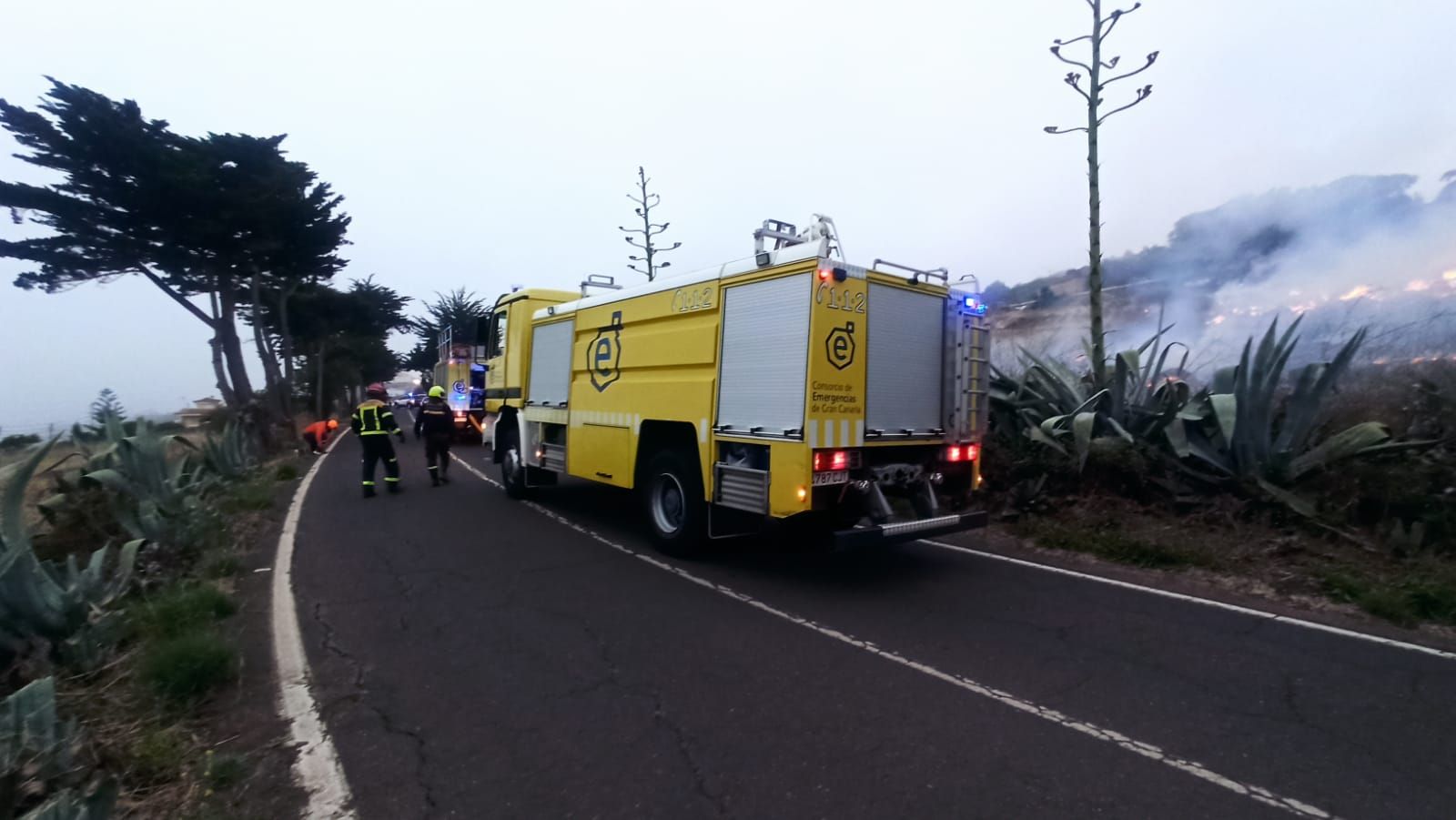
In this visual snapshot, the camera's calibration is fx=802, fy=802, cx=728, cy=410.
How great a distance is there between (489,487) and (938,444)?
27.5 feet

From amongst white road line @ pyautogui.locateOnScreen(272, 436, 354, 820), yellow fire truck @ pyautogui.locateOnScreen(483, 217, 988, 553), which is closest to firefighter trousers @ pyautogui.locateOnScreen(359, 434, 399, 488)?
yellow fire truck @ pyautogui.locateOnScreen(483, 217, 988, 553)

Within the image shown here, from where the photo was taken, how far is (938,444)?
7316 millimetres

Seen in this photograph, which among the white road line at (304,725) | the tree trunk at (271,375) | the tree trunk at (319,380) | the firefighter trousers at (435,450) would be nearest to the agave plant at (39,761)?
the white road line at (304,725)

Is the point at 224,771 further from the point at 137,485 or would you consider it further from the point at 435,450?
the point at 435,450

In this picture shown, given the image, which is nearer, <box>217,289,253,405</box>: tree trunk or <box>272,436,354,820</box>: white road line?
<box>272,436,354,820</box>: white road line

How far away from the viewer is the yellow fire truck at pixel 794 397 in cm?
641

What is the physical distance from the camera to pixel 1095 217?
29.8ft

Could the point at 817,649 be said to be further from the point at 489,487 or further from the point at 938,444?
the point at 489,487

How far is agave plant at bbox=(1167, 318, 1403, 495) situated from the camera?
7.39 metres

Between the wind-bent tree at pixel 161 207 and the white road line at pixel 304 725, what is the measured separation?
15755mm

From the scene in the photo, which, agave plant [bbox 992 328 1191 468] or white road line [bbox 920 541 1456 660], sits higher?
agave plant [bbox 992 328 1191 468]

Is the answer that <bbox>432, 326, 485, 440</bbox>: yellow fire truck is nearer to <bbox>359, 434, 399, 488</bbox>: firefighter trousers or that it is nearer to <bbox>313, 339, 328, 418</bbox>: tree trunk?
<bbox>359, 434, 399, 488</bbox>: firefighter trousers

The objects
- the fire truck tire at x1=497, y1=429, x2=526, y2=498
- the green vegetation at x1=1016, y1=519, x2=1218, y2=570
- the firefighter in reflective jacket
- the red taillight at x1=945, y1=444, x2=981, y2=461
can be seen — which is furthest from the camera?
the firefighter in reflective jacket

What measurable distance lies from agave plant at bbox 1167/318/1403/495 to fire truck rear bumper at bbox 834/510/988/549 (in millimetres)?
2827
